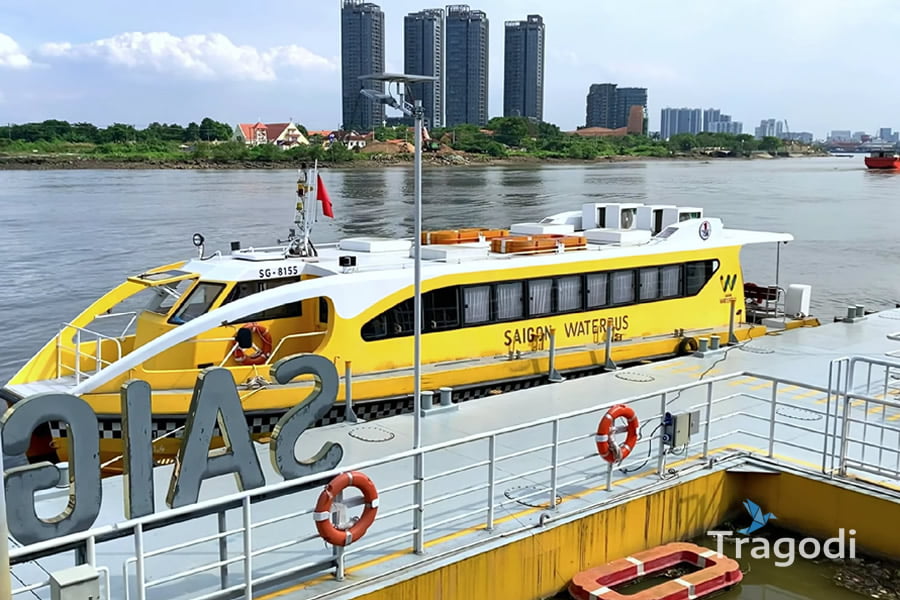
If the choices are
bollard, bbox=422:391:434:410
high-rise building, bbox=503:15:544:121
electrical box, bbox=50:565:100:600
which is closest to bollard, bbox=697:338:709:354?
bollard, bbox=422:391:434:410

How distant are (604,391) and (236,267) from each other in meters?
5.14

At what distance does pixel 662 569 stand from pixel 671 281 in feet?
25.3

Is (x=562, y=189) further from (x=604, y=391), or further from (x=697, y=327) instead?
(x=604, y=391)

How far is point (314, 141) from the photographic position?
389 ft

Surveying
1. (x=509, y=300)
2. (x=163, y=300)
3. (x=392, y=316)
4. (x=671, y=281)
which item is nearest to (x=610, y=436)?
(x=392, y=316)

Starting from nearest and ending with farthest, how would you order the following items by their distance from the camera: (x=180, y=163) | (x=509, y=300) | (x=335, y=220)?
(x=509, y=300), (x=335, y=220), (x=180, y=163)

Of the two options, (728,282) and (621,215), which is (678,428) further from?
(621,215)

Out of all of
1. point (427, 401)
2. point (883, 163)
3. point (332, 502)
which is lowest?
point (427, 401)

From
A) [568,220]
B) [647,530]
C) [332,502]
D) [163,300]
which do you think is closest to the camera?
[332,502]

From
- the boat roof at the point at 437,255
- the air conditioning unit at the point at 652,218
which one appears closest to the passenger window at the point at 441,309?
the boat roof at the point at 437,255

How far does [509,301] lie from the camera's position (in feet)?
43.0

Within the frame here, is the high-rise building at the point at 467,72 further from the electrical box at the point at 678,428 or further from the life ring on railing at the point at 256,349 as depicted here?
the electrical box at the point at 678,428

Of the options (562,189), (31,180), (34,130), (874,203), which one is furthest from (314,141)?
(874,203)

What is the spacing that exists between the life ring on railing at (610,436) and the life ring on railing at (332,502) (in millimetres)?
2491
